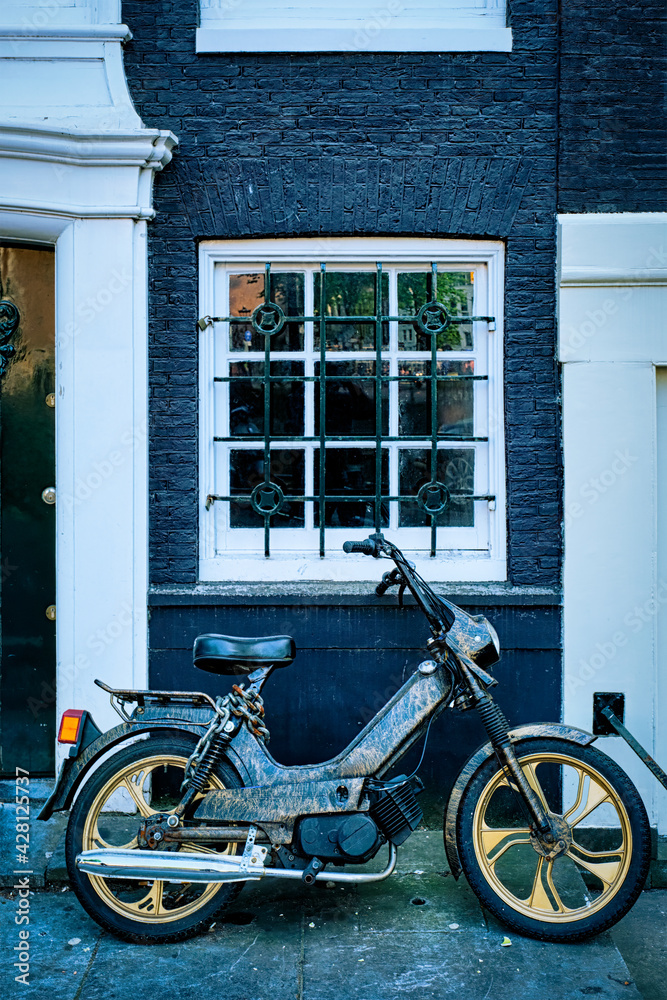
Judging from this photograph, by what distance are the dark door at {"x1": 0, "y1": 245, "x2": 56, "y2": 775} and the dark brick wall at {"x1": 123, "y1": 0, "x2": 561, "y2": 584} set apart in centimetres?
77

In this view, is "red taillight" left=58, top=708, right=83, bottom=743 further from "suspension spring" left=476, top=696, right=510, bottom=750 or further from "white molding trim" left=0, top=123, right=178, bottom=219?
"white molding trim" left=0, top=123, right=178, bottom=219

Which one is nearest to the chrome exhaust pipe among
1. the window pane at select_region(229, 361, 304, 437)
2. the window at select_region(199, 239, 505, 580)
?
the window at select_region(199, 239, 505, 580)

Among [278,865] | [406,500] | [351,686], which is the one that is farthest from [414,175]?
[278,865]

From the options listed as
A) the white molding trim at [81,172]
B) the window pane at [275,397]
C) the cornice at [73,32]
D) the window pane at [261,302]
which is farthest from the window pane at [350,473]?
the cornice at [73,32]

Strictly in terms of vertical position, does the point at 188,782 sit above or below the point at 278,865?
above

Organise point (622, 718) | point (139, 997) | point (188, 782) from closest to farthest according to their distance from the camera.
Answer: point (139, 997)
point (188, 782)
point (622, 718)

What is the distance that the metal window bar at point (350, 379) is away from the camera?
4.92m

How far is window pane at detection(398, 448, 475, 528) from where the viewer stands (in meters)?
5.04

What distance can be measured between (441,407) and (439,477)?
38 cm

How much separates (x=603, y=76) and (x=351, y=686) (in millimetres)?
3406

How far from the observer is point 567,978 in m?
3.47

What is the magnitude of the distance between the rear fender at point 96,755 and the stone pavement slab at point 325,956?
1.86ft

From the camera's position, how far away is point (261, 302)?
4996mm

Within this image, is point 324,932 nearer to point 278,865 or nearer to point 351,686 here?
point 278,865
